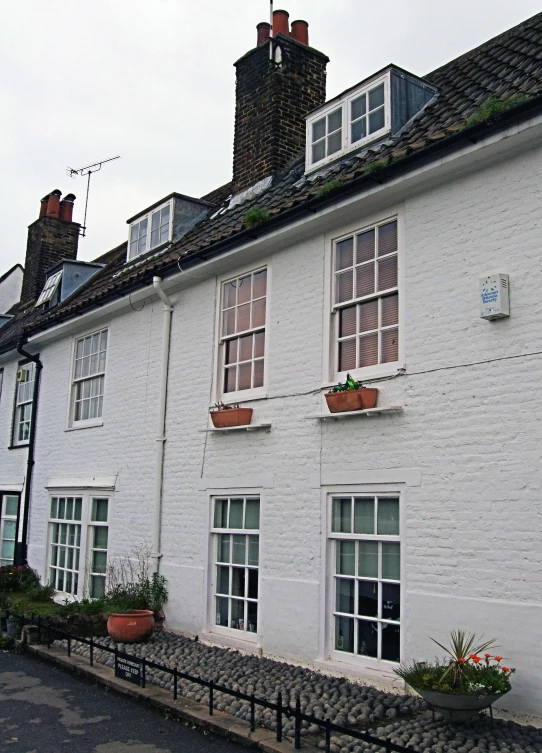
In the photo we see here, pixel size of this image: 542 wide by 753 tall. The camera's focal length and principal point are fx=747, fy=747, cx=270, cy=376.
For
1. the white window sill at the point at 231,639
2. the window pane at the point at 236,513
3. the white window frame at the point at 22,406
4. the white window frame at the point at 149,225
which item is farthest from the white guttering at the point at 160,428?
the white window frame at the point at 22,406

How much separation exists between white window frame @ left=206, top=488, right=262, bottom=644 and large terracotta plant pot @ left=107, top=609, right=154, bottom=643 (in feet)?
2.88

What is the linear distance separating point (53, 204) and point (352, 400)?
50.5 ft

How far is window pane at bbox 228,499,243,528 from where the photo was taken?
10367 mm

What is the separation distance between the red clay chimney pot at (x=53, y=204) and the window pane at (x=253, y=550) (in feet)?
46.7

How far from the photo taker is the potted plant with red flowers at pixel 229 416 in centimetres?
1023

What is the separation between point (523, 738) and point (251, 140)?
10.9 m

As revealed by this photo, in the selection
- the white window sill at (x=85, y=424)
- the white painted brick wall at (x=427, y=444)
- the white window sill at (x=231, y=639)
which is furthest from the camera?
the white window sill at (x=85, y=424)

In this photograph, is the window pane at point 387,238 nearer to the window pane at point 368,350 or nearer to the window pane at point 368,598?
the window pane at point 368,350

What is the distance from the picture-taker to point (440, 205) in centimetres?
829

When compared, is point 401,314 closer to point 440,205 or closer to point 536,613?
point 440,205

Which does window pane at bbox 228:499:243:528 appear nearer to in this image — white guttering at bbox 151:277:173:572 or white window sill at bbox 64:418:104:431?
white guttering at bbox 151:277:173:572

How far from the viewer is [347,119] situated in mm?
11484

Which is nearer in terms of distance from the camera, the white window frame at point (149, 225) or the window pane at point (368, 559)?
the window pane at point (368, 559)

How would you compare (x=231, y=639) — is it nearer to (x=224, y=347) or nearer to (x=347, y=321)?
(x=224, y=347)
